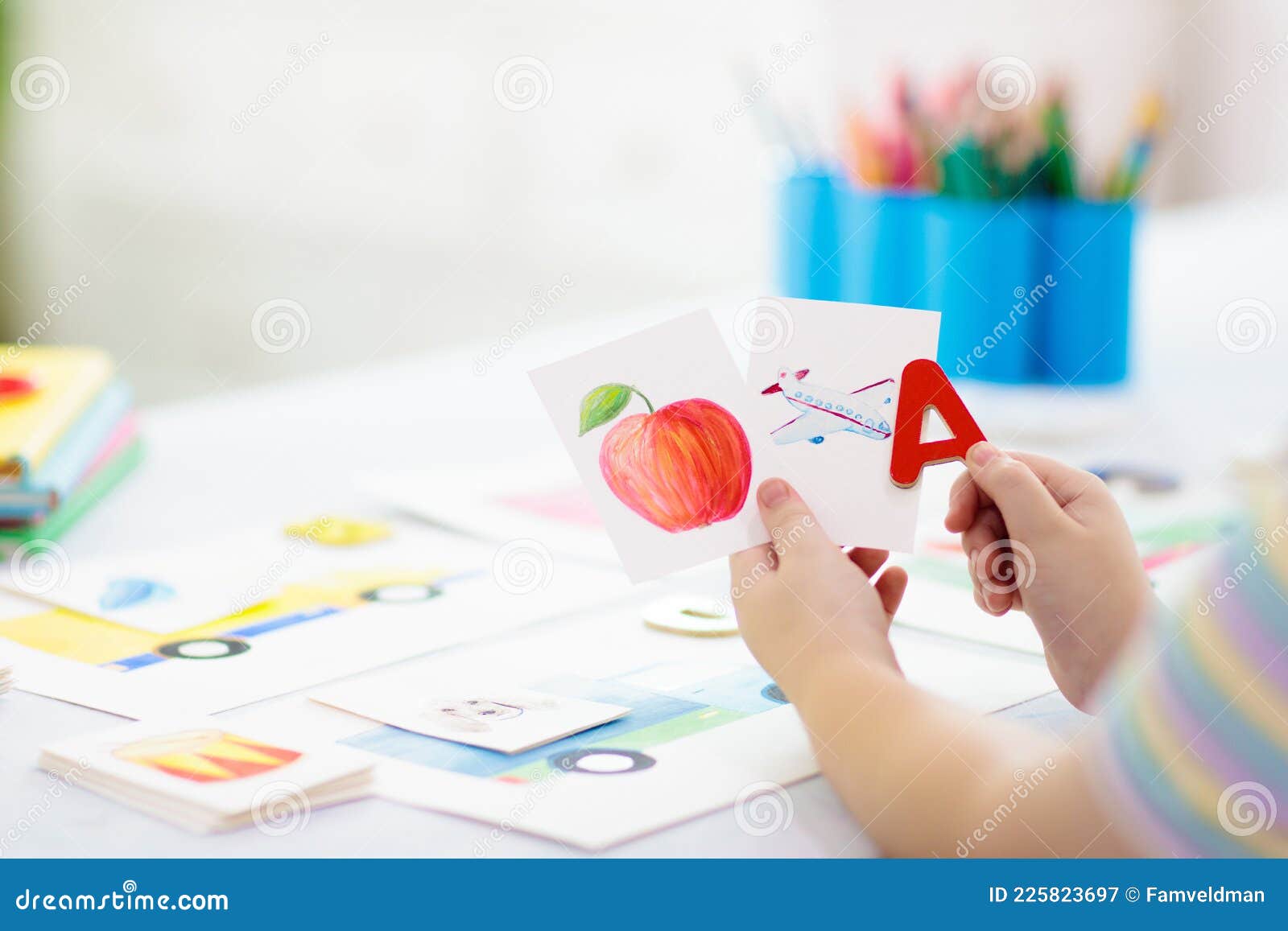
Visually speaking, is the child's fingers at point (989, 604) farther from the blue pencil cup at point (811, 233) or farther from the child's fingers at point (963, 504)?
the blue pencil cup at point (811, 233)

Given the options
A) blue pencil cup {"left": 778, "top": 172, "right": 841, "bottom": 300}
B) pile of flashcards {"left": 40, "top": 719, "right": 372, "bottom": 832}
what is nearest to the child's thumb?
pile of flashcards {"left": 40, "top": 719, "right": 372, "bottom": 832}

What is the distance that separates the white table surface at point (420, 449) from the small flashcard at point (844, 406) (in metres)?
0.14

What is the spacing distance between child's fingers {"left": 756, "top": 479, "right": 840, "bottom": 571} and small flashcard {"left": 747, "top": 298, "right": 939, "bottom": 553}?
2 cm

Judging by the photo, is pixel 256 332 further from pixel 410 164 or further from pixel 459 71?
pixel 459 71

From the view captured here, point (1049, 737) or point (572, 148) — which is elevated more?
point (572, 148)

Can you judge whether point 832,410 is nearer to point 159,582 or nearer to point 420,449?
point 159,582

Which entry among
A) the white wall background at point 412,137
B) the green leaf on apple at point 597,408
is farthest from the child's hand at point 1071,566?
the white wall background at point 412,137

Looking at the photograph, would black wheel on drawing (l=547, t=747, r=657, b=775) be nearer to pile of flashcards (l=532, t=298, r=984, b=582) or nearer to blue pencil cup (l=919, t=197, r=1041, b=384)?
pile of flashcards (l=532, t=298, r=984, b=582)

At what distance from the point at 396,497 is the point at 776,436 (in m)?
0.49

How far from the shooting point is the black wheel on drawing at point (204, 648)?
85 cm

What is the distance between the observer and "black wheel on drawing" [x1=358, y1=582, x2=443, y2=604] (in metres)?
0.97
